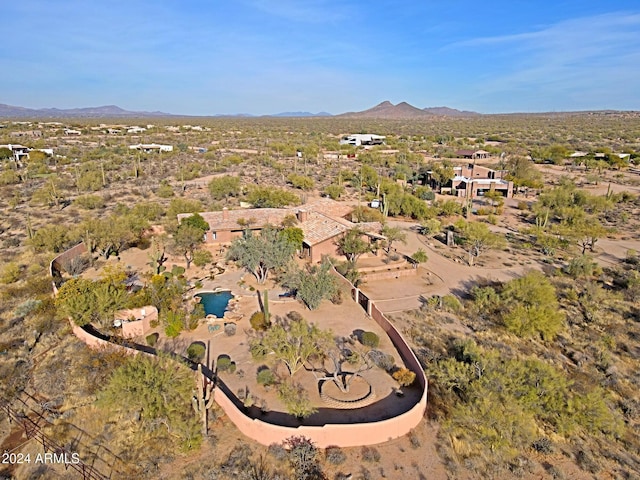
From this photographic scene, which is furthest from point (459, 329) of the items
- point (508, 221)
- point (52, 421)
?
point (508, 221)

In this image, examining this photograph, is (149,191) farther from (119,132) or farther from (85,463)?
(119,132)

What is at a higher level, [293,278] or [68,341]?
[293,278]

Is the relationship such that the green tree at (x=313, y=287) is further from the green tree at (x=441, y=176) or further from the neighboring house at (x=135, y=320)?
the green tree at (x=441, y=176)

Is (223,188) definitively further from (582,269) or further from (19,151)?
(19,151)

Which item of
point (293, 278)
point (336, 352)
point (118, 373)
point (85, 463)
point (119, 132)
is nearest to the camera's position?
point (85, 463)

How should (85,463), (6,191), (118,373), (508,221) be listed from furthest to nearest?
(6,191) < (508,221) < (118,373) < (85,463)

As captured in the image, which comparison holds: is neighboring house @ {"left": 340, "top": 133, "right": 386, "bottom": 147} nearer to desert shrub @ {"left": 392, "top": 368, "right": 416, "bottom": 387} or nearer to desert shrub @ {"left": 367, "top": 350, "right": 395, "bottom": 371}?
desert shrub @ {"left": 367, "top": 350, "right": 395, "bottom": 371}

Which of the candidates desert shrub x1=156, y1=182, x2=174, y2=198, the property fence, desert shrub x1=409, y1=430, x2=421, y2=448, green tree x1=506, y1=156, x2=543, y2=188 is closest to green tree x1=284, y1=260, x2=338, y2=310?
desert shrub x1=409, y1=430, x2=421, y2=448
